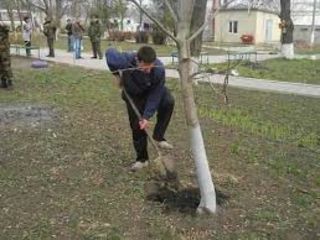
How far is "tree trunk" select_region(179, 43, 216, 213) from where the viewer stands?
442 cm

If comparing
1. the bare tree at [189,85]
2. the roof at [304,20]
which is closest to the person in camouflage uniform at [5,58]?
the bare tree at [189,85]

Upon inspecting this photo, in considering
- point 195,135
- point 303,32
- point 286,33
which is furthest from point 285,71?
point 303,32

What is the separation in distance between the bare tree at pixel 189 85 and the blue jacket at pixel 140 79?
3.09 feet

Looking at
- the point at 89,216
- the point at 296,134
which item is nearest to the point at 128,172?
the point at 89,216

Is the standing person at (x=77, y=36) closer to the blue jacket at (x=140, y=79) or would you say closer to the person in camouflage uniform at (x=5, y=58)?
the person in camouflage uniform at (x=5, y=58)

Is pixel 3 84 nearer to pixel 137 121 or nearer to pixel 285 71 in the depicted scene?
pixel 137 121

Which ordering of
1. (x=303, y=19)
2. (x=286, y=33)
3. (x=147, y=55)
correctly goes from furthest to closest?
(x=303, y=19) → (x=286, y=33) → (x=147, y=55)

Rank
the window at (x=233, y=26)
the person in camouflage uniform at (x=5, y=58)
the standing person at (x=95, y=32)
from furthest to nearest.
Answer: the window at (x=233, y=26) → the standing person at (x=95, y=32) → the person in camouflage uniform at (x=5, y=58)

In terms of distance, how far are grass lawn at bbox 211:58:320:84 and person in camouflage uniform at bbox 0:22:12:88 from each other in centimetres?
644

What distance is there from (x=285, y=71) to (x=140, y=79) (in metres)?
13.7

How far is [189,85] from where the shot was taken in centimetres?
445

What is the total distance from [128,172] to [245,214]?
1.46 metres

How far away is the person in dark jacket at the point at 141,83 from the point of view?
17.3 feet

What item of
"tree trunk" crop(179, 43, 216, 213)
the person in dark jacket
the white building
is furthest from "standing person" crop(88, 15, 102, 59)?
the white building
